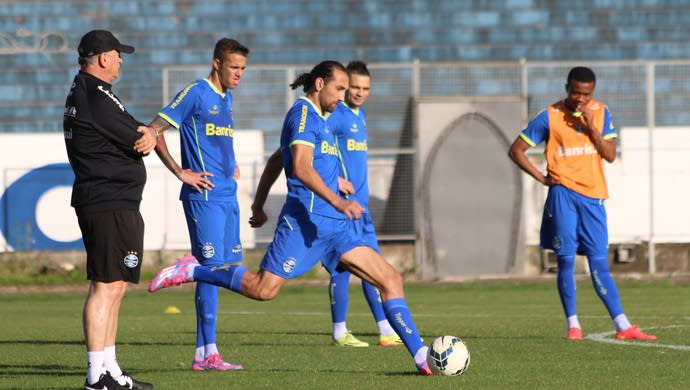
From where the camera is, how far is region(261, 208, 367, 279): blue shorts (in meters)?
8.15

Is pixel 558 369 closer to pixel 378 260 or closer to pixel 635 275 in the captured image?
pixel 378 260

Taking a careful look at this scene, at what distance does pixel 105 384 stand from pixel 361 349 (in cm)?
335

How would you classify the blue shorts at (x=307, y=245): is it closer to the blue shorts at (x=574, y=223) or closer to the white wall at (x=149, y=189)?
the blue shorts at (x=574, y=223)

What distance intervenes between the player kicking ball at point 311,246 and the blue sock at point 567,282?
3.17 metres

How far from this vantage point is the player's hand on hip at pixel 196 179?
333 inches

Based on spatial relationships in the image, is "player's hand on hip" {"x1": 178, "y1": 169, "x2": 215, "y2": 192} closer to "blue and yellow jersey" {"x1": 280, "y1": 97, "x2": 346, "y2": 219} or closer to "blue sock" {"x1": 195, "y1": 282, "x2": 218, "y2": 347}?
"blue and yellow jersey" {"x1": 280, "y1": 97, "x2": 346, "y2": 219}

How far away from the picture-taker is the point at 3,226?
19.8m

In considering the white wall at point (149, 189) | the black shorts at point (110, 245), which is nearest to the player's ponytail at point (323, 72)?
the black shorts at point (110, 245)

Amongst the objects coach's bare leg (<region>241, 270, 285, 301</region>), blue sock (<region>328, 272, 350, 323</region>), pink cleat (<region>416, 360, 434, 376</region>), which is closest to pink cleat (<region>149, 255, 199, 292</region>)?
coach's bare leg (<region>241, 270, 285, 301</region>)

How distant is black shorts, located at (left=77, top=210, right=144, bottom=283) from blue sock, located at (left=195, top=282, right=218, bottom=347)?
1713mm

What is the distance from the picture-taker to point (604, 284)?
11.0 meters

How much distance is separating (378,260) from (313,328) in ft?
15.2

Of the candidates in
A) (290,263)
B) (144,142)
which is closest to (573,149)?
(290,263)

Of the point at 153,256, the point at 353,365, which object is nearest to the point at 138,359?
the point at 353,365
